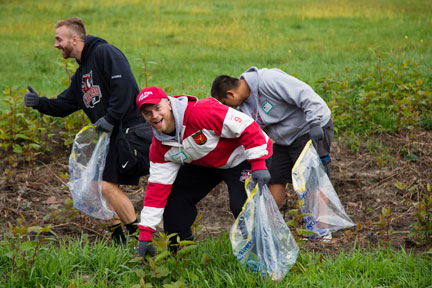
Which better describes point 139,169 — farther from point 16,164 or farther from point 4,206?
point 16,164

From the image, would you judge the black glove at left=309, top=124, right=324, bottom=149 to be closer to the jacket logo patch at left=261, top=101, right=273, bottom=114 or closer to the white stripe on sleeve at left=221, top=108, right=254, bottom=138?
the jacket logo patch at left=261, top=101, right=273, bottom=114

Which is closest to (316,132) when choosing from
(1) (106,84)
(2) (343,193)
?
(2) (343,193)

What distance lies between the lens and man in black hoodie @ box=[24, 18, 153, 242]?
3941 millimetres

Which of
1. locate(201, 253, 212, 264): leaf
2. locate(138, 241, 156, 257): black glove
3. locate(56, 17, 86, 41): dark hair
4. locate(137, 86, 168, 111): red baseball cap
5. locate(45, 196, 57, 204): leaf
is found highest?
locate(56, 17, 86, 41): dark hair

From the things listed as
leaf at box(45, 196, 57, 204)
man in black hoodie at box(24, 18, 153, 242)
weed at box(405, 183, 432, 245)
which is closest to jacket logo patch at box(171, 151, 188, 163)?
man in black hoodie at box(24, 18, 153, 242)

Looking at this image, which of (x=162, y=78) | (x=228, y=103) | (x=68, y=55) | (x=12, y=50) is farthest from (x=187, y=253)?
(x=12, y=50)

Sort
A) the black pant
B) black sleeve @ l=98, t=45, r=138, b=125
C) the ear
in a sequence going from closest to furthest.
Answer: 1. the black pant
2. black sleeve @ l=98, t=45, r=138, b=125
3. the ear

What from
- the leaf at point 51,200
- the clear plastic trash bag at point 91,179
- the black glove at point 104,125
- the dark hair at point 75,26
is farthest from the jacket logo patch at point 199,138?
the leaf at point 51,200

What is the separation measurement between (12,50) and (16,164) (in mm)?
7110

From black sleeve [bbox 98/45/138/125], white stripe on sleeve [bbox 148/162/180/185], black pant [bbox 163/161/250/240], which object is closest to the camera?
white stripe on sleeve [bbox 148/162/180/185]

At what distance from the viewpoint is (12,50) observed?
38.8 feet

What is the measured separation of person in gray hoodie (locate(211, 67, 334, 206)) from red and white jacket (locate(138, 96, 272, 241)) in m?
0.70

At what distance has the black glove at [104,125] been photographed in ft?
12.9

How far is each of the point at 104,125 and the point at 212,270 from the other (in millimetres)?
1362
